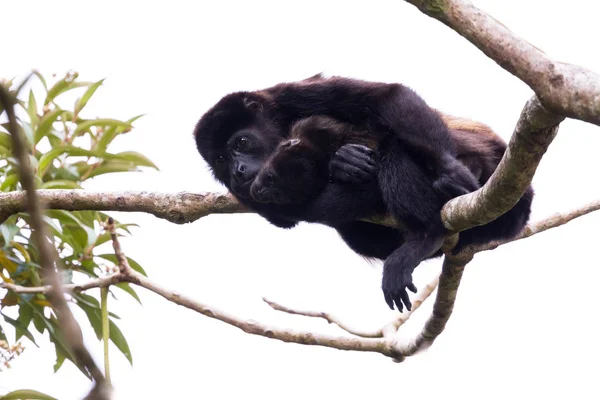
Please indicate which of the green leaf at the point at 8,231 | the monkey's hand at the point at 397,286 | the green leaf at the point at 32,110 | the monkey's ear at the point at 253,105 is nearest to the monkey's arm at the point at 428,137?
the monkey's hand at the point at 397,286

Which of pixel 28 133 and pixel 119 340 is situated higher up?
pixel 28 133

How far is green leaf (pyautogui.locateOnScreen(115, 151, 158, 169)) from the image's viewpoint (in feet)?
15.2

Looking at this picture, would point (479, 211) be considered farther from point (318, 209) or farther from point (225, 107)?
point (225, 107)

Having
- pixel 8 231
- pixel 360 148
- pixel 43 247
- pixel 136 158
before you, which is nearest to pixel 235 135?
pixel 360 148

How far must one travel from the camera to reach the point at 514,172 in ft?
7.64

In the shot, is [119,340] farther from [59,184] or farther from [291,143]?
[291,143]

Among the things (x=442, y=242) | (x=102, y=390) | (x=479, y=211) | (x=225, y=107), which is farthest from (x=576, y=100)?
(x=225, y=107)

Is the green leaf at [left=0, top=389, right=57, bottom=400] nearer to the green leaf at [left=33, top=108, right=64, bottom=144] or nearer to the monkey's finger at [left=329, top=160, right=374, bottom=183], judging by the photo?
the green leaf at [left=33, top=108, right=64, bottom=144]

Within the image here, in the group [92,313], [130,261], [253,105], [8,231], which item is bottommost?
[92,313]

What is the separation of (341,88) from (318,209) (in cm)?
62

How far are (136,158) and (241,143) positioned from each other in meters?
1.09

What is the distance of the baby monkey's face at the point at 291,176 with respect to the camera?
3.29 m

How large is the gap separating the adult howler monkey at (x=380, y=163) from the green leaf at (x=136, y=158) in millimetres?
911

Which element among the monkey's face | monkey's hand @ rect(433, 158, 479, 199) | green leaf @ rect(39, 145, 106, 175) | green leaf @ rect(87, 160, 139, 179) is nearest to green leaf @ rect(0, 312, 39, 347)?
green leaf @ rect(39, 145, 106, 175)
